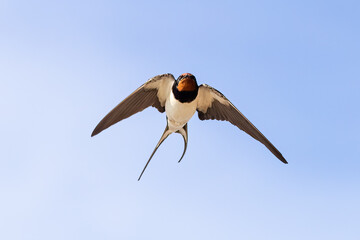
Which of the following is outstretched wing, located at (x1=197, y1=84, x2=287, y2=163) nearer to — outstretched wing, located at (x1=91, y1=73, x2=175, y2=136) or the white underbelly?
the white underbelly

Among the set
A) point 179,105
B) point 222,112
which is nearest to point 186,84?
point 179,105

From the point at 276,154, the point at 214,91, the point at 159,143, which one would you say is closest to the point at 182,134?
the point at 159,143

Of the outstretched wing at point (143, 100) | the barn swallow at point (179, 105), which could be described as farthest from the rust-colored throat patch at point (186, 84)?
the outstretched wing at point (143, 100)

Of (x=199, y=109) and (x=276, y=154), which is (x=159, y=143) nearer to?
(x=199, y=109)

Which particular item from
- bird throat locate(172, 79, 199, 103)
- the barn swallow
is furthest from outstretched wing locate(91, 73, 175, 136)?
bird throat locate(172, 79, 199, 103)

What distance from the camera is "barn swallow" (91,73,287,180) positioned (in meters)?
6.69

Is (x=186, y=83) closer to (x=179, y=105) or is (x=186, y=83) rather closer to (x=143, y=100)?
(x=179, y=105)

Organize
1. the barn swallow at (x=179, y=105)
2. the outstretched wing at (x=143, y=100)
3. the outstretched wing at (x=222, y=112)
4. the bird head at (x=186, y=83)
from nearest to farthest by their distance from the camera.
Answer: the bird head at (x=186, y=83)
the barn swallow at (x=179, y=105)
the outstretched wing at (x=143, y=100)
the outstretched wing at (x=222, y=112)

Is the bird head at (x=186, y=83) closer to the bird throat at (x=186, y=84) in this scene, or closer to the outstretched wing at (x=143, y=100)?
the bird throat at (x=186, y=84)

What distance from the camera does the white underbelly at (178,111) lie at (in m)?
6.72

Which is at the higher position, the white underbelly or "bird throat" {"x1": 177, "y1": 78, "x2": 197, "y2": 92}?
"bird throat" {"x1": 177, "y1": 78, "x2": 197, "y2": 92}

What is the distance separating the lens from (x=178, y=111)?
6.76 m

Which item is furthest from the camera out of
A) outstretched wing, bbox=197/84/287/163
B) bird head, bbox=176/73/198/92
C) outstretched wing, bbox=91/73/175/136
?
outstretched wing, bbox=197/84/287/163

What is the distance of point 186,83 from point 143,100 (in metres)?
0.91
